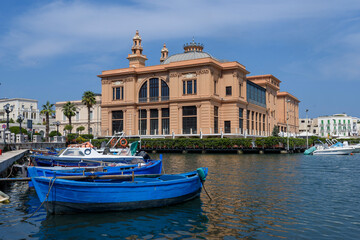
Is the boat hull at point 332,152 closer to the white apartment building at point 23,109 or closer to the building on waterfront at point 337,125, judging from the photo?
the building on waterfront at point 337,125

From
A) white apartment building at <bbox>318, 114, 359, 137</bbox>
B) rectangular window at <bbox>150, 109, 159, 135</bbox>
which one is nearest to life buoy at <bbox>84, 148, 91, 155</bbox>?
rectangular window at <bbox>150, 109, 159, 135</bbox>

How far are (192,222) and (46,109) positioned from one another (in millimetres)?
73674

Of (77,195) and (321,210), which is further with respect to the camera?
(321,210)

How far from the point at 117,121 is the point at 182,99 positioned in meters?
17.8

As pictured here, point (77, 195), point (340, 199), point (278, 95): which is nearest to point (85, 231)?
point (77, 195)

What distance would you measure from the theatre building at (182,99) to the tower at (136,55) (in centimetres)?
284

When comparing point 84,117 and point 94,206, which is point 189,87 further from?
point 94,206

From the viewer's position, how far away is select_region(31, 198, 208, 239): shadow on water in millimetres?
12414

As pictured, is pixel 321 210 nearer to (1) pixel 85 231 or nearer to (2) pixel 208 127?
(1) pixel 85 231

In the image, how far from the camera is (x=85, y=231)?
12.8 metres

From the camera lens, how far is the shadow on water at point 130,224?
1241cm

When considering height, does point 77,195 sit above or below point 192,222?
above

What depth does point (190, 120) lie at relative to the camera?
72.4 meters

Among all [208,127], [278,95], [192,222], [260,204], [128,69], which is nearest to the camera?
[192,222]
